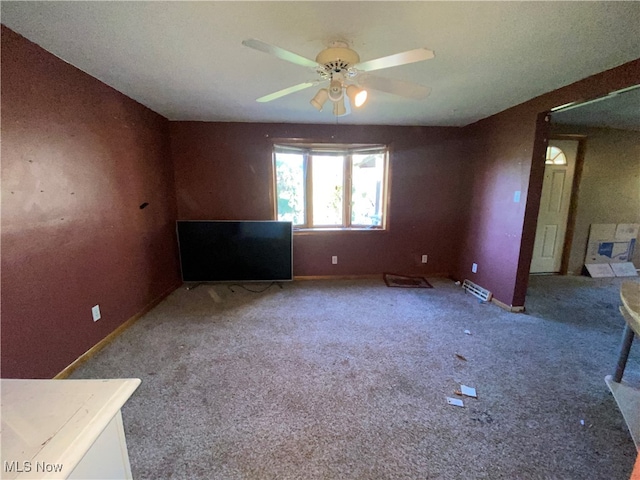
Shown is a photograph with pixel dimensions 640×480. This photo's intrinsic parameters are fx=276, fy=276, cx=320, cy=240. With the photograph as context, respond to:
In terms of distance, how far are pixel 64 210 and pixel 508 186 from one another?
417 centimetres

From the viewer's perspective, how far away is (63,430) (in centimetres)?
59

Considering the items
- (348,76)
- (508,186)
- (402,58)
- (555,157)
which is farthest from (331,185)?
(555,157)

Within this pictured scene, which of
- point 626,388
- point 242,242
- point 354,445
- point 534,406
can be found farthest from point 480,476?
point 242,242

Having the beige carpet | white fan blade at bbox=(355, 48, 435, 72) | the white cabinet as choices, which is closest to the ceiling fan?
white fan blade at bbox=(355, 48, 435, 72)

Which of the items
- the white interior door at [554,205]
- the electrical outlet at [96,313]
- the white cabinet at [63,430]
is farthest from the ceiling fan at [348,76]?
the white interior door at [554,205]

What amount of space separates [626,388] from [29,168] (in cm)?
416

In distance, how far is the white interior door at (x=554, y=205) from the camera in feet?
13.3

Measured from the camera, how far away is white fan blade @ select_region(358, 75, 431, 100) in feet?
5.37

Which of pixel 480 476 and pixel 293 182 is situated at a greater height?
pixel 293 182

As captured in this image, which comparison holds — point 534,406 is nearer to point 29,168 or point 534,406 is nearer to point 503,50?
point 503,50

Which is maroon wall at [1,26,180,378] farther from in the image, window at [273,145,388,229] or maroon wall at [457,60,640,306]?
maroon wall at [457,60,640,306]

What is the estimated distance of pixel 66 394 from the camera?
68cm

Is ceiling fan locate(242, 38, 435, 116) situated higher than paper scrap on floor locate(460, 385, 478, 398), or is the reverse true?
ceiling fan locate(242, 38, 435, 116)

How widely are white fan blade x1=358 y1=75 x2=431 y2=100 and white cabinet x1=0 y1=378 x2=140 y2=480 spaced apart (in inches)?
71.2
